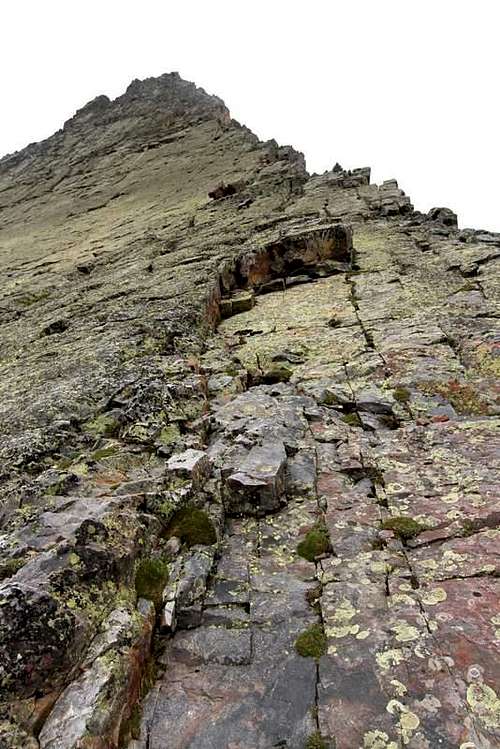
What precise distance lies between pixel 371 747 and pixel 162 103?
250 feet

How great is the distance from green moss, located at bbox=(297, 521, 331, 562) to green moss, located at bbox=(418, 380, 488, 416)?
458 cm

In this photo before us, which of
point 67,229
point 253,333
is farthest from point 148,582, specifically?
point 67,229

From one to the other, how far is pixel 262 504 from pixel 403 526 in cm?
233

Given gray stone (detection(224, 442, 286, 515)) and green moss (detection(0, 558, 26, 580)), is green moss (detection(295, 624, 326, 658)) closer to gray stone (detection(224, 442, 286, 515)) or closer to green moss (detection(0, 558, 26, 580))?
gray stone (detection(224, 442, 286, 515))

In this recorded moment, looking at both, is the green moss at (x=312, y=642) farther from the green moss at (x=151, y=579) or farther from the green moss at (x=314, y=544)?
the green moss at (x=151, y=579)

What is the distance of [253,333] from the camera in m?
16.5

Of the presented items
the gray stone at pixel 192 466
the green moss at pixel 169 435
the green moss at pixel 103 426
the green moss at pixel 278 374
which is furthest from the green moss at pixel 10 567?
the green moss at pixel 278 374

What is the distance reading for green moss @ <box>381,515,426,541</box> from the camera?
765 centimetres

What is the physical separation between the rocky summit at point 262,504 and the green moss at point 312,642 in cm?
3

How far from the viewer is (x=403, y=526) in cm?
778

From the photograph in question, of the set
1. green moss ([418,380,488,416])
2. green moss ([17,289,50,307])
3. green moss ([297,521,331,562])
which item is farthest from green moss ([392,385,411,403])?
green moss ([17,289,50,307])

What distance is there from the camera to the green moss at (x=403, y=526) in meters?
7.65

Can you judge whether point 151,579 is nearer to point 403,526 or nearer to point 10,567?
point 10,567

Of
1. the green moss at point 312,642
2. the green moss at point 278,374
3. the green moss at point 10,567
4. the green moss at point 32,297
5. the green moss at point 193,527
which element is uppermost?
the green moss at point 32,297
